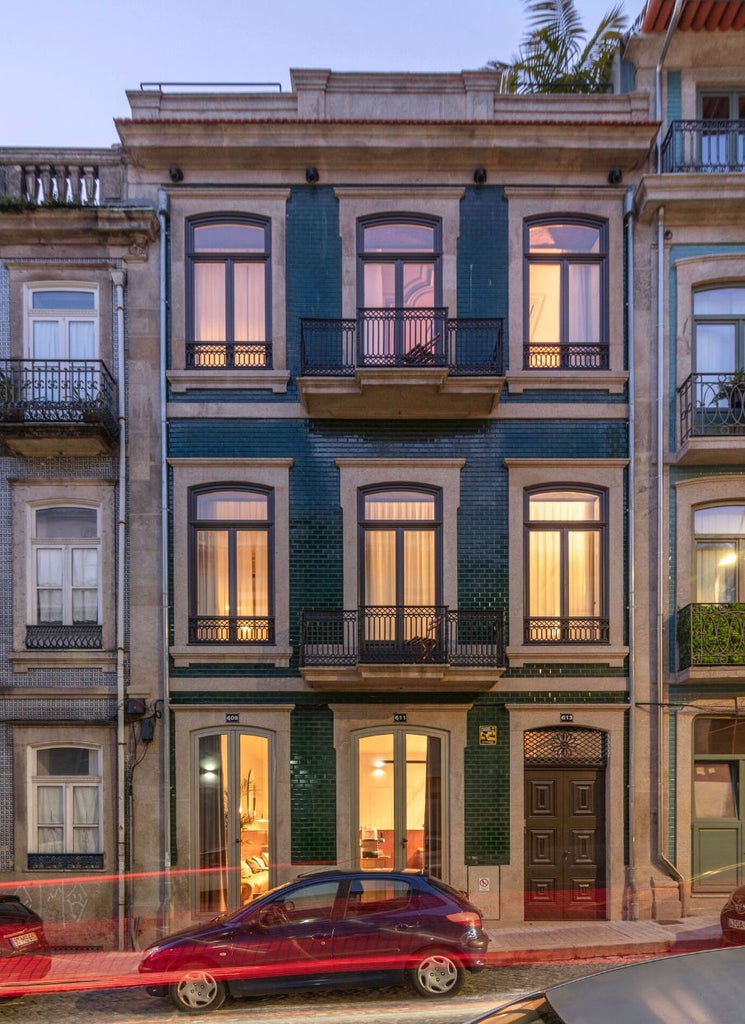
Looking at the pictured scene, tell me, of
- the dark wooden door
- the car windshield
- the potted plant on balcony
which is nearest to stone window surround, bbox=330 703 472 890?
the dark wooden door

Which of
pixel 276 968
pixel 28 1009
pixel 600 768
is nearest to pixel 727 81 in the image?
pixel 600 768

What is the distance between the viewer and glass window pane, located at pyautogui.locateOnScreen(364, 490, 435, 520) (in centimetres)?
1280

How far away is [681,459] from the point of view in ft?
40.8

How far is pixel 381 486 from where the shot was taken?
12742mm

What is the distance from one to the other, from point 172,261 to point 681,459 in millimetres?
8843

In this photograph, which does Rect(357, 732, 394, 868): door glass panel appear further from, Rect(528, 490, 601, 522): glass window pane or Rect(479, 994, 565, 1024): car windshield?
Rect(479, 994, 565, 1024): car windshield

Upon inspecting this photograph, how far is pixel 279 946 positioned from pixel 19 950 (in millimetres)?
3178

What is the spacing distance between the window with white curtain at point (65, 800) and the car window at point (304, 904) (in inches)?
183

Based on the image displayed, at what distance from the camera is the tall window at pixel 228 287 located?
1291 centimetres

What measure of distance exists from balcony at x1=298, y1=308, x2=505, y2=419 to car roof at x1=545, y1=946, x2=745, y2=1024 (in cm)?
940

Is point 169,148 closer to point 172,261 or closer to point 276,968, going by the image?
point 172,261

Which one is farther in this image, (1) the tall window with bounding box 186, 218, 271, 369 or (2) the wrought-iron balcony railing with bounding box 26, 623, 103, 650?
(1) the tall window with bounding box 186, 218, 271, 369

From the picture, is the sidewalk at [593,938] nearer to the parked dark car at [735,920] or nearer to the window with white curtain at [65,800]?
the parked dark car at [735,920]

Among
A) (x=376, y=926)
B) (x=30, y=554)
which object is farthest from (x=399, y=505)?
(x=376, y=926)
